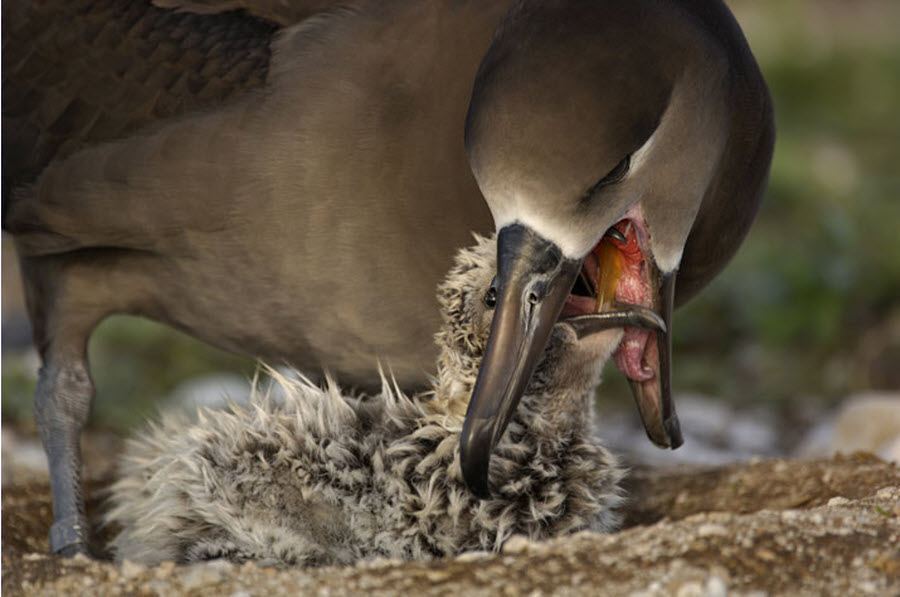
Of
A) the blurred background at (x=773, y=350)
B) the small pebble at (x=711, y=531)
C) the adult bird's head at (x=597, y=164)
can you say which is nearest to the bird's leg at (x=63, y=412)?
the blurred background at (x=773, y=350)

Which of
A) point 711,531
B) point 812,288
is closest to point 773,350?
point 812,288

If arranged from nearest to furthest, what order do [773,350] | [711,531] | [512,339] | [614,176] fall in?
[711,531]
[512,339]
[614,176]
[773,350]

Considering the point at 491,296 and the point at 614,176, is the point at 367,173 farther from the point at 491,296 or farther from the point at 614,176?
the point at 614,176

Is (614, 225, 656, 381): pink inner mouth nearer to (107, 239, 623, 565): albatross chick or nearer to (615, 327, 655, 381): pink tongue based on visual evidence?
(615, 327, 655, 381): pink tongue

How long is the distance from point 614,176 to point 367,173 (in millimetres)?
935

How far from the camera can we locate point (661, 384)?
13.9 ft

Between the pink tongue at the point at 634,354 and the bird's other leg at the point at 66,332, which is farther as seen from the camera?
the bird's other leg at the point at 66,332

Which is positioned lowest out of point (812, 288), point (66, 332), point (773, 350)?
point (66, 332)

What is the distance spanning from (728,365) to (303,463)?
3.72 m

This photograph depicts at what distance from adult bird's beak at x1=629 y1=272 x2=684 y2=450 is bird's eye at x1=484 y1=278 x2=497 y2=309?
1.46 feet

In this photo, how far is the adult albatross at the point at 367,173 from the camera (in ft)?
12.5

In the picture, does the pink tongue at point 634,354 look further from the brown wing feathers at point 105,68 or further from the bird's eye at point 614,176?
the brown wing feathers at point 105,68

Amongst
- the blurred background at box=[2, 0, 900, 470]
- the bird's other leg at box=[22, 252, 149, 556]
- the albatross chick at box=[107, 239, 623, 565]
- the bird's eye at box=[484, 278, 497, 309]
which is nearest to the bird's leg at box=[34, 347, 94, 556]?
the bird's other leg at box=[22, 252, 149, 556]

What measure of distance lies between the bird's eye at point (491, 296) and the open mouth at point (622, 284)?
0.20 metres
